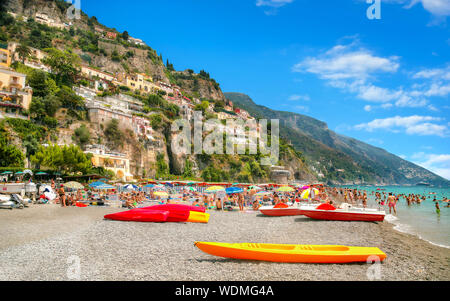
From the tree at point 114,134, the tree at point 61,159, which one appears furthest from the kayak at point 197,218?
the tree at point 114,134

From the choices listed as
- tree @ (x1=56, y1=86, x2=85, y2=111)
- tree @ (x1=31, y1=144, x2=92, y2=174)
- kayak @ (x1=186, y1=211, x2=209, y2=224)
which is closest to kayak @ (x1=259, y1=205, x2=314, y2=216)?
kayak @ (x1=186, y1=211, x2=209, y2=224)

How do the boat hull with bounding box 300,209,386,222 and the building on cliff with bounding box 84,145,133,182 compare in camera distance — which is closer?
the boat hull with bounding box 300,209,386,222

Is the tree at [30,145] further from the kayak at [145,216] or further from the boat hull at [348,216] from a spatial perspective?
the boat hull at [348,216]

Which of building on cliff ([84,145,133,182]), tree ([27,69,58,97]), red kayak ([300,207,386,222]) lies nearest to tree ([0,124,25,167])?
building on cliff ([84,145,133,182])

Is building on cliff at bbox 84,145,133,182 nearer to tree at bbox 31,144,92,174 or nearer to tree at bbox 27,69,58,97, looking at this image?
tree at bbox 31,144,92,174

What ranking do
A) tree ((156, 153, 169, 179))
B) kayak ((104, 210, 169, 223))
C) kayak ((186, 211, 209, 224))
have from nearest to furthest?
kayak ((104, 210, 169, 223)) → kayak ((186, 211, 209, 224)) → tree ((156, 153, 169, 179))

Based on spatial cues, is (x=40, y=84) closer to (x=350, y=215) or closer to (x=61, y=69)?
(x=61, y=69)

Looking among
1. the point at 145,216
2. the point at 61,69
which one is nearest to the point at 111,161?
the point at 61,69

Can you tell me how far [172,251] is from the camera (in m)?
7.64

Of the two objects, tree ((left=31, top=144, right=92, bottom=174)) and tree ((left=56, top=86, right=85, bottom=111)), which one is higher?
tree ((left=56, top=86, right=85, bottom=111))

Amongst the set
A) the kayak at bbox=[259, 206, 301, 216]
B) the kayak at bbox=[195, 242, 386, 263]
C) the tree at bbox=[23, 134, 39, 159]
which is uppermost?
the tree at bbox=[23, 134, 39, 159]

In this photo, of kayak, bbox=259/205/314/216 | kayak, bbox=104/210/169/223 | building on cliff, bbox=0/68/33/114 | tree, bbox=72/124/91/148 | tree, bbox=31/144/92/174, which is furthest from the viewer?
tree, bbox=72/124/91/148

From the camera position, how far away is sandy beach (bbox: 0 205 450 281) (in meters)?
5.84

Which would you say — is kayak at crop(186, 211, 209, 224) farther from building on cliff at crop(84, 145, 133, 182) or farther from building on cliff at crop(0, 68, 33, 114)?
building on cliff at crop(0, 68, 33, 114)
